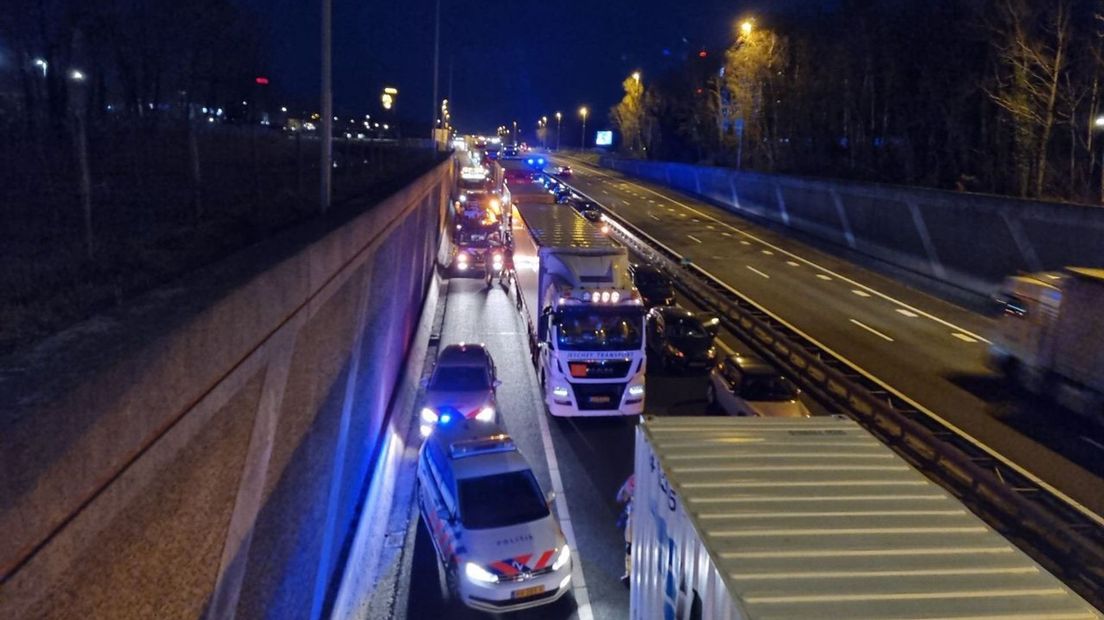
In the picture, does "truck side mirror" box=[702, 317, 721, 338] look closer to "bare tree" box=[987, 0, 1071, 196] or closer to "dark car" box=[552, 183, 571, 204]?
"bare tree" box=[987, 0, 1071, 196]

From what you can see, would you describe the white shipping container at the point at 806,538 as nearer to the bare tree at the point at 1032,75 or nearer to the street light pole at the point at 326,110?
the street light pole at the point at 326,110

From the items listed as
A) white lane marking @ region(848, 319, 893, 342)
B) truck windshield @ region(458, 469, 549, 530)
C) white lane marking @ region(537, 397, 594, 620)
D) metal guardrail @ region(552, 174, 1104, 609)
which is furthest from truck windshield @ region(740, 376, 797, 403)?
white lane marking @ region(848, 319, 893, 342)

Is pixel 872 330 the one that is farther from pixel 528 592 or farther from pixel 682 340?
pixel 528 592

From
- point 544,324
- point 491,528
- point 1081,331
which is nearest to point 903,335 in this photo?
point 1081,331

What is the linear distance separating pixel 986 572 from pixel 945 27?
45.1m

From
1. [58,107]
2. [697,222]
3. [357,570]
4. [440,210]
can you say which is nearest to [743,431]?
[357,570]

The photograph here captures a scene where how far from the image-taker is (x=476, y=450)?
11484 mm

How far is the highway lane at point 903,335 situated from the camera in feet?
50.4

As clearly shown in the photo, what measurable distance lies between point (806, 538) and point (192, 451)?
4.00 meters

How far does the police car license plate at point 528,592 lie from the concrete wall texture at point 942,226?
73.6ft

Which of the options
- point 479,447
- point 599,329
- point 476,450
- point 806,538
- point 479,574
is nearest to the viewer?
point 806,538

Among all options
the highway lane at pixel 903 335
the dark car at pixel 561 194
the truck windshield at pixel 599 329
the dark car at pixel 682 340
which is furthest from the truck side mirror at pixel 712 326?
the dark car at pixel 561 194

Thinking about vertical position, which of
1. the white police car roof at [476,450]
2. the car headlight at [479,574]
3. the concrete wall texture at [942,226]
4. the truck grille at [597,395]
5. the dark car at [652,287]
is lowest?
the car headlight at [479,574]

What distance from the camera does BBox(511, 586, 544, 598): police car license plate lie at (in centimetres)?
953
